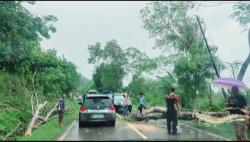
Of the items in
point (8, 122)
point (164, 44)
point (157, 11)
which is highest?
point (157, 11)

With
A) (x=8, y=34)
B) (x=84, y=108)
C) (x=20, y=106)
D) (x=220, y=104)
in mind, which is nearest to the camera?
(x=8, y=34)

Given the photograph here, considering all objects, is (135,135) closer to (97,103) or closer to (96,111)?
(96,111)

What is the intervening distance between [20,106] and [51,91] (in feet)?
63.0

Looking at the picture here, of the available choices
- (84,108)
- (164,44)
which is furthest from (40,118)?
(164,44)

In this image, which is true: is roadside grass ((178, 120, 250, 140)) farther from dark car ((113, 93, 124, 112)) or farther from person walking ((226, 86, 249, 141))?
dark car ((113, 93, 124, 112))

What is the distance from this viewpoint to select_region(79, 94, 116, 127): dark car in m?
23.5

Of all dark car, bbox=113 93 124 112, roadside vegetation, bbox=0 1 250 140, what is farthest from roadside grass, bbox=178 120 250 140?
dark car, bbox=113 93 124 112

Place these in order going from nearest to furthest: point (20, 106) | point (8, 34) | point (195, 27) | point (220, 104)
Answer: point (8, 34)
point (20, 106)
point (220, 104)
point (195, 27)

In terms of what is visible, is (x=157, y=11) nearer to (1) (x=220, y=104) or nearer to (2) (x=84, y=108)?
(1) (x=220, y=104)

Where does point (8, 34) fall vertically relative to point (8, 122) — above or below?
above

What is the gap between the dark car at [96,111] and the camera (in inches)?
926

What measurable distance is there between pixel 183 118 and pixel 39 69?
43.6ft

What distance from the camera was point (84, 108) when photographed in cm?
2370

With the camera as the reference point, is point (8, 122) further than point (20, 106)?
No
